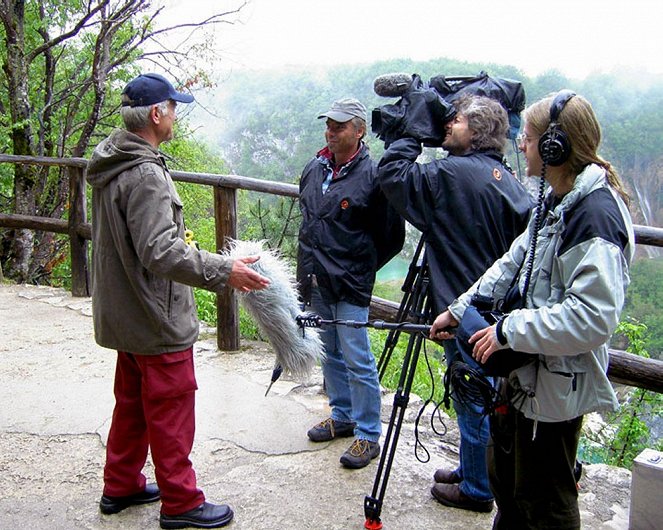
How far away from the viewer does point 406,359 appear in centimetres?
238

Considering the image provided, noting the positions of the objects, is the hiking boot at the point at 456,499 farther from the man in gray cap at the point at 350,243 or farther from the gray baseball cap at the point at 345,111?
the gray baseball cap at the point at 345,111

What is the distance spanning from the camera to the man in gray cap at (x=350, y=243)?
2.78m

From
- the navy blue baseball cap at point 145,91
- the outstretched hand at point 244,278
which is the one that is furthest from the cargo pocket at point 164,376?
the navy blue baseball cap at point 145,91

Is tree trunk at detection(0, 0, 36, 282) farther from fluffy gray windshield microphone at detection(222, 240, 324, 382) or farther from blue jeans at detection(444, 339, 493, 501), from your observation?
blue jeans at detection(444, 339, 493, 501)

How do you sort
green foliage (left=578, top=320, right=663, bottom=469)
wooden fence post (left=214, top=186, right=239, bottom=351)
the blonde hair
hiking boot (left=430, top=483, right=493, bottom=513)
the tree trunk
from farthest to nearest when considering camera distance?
1. the tree trunk
2. wooden fence post (left=214, top=186, right=239, bottom=351)
3. green foliage (left=578, top=320, right=663, bottom=469)
4. hiking boot (left=430, top=483, right=493, bottom=513)
5. the blonde hair

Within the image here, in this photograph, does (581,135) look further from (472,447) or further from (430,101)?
(472,447)

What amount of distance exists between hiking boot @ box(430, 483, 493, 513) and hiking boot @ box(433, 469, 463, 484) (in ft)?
0.27

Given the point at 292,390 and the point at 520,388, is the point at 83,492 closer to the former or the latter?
the point at 292,390

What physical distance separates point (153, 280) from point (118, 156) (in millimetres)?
446

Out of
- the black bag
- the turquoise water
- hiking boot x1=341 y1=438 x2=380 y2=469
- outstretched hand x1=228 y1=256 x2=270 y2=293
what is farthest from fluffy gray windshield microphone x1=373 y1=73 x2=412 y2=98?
the turquoise water

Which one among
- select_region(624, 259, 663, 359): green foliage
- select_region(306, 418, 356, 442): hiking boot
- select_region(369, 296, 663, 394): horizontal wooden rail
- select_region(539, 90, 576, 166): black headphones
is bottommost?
select_region(624, 259, 663, 359): green foliage

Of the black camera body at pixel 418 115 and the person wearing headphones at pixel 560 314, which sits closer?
the person wearing headphones at pixel 560 314

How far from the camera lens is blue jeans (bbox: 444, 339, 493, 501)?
7.93ft

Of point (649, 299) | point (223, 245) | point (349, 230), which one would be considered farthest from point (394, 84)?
point (649, 299)
